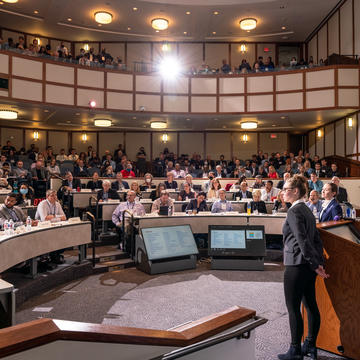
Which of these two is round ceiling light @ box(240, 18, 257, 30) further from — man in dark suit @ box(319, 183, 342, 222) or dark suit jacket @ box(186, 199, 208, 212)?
man in dark suit @ box(319, 183, 342, 222)

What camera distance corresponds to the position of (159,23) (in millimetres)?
13477

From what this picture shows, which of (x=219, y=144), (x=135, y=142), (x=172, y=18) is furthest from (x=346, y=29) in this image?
(x=135, y=142)

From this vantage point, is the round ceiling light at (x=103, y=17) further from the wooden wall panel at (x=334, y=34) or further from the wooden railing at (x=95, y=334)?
the wooden railing at (x=95, y=334)

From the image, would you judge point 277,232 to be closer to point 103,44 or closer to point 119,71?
point 119,71

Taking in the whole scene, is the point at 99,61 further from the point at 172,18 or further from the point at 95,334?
the point at 95,334

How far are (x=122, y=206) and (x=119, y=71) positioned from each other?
721 cm

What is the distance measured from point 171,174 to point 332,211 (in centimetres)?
661

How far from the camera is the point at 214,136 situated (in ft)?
57.8

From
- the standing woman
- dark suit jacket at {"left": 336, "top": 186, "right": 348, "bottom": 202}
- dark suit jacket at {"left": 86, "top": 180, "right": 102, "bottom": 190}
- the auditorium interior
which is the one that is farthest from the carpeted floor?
dark suit jacket at {"left": 336, "top": 186, "right": 348, "bottom": 202}

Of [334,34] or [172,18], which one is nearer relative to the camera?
[334,34]

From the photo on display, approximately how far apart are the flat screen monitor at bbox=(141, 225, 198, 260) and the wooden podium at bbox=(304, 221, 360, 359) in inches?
124

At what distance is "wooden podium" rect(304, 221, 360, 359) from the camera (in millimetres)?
2793

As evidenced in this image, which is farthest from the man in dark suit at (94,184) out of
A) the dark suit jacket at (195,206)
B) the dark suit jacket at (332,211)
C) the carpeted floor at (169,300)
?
the dark suit jacket at (332,211)

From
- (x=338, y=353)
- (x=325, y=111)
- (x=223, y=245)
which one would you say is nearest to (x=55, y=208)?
(x=223, y=245)
